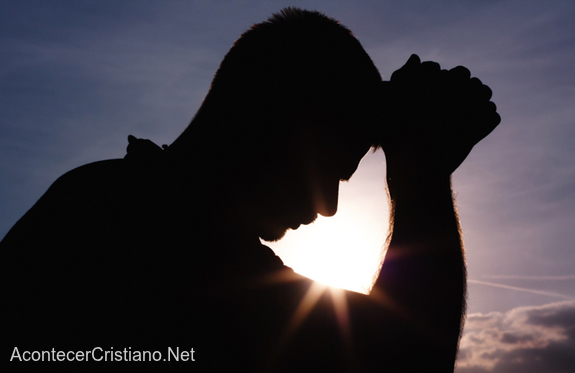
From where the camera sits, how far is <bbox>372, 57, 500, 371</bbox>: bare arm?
1929 mm

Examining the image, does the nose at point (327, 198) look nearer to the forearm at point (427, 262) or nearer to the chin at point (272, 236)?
the chin at point (272, 236)

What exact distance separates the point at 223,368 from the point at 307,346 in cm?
33

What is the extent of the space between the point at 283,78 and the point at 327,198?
90 cm

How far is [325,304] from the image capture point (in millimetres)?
1748

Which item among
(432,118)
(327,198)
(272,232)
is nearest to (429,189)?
(432,118)

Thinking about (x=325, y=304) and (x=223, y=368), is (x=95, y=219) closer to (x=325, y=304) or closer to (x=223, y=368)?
(x=223, y=368)

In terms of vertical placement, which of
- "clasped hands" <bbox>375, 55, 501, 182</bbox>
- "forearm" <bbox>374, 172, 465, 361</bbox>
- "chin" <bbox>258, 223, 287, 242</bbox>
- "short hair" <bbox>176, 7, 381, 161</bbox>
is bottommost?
"forearm" <bbox>374, 172, 465, 361</bbox>

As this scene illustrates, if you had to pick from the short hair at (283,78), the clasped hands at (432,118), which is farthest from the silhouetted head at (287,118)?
the clasped hands at (432,118)

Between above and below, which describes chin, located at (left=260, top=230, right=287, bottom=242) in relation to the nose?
below

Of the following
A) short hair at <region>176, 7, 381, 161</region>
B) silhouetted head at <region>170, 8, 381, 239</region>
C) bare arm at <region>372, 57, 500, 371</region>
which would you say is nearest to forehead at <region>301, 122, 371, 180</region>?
silhouetted head at <region>170, 8, 381, 239</region>

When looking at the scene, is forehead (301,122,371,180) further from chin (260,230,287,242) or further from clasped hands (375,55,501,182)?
chin (260,230,287,242)

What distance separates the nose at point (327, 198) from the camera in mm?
2840

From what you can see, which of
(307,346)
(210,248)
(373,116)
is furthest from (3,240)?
(373,116)

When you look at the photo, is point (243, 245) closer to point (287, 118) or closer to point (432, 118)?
point (287, 118)
